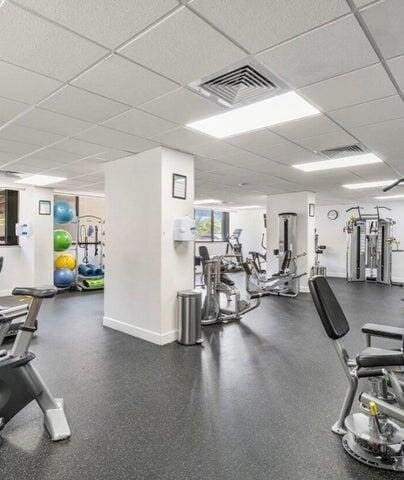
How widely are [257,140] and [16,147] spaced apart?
9.99 feet

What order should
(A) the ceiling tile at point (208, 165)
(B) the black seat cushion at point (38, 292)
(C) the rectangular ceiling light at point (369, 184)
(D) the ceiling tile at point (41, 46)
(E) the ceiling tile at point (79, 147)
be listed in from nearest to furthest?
(D) the ceiling tile at point (41, 46) < (B) the black seat cushion at point (38, 292) < (E) the ceiling tile at point (79, 147) < (A) the ceiling tile at point (208, 165) < (C) the rectangular ceiling light at point (369, 184)

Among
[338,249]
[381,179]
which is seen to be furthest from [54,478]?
[338,249]

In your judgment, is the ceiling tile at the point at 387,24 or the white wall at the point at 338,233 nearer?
the ceiling tile at the point at 387,24

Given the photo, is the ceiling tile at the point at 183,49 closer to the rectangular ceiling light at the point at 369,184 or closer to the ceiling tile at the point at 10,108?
the ceiling tile at the point at 10,108

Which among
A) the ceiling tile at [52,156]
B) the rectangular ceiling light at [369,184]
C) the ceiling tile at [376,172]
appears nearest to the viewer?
the ceiling tile at [52,156]

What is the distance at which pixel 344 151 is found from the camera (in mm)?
4117

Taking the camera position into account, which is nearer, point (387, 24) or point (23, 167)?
point (387, 24)

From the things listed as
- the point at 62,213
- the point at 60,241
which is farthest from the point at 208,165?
the point at 60,241

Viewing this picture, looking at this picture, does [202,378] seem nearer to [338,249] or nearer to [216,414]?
[216,414]

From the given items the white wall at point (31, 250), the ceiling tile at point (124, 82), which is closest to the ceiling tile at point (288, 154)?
the ceiling tile at point (124, 82)

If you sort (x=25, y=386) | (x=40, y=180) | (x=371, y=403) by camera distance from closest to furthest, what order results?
(x=371, y=403), (x=25, y=386), (x=40, y=180)

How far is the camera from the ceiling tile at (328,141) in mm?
3455

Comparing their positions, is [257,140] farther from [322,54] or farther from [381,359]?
[381,359]

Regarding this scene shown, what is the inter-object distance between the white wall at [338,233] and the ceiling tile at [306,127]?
812 cm
